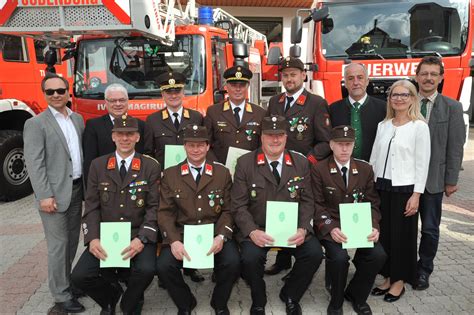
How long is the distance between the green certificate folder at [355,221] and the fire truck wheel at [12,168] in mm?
5359

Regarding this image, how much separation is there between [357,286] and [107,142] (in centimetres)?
232

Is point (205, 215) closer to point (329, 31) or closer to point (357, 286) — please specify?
point (357, 286)

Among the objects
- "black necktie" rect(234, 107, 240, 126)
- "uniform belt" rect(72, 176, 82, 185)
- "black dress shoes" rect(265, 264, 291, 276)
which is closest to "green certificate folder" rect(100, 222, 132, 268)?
"uniform belt" rect(72, 176, 82, 185)

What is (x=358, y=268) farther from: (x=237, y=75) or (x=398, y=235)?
(x=237, y=75)

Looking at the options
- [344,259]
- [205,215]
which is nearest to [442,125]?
[344,259]

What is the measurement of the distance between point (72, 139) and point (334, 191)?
2124mm

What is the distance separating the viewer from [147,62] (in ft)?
17.0

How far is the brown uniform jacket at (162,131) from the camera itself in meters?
3.70

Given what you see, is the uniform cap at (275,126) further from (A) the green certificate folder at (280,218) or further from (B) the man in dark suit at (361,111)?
(B) the man in dark suit at (361,111)

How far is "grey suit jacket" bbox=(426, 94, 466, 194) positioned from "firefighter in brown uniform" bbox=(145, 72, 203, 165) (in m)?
2.02

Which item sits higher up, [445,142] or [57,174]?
[445,142]

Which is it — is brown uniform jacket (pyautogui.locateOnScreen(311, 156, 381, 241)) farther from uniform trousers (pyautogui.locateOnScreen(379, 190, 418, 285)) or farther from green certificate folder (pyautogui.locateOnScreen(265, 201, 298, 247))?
green certificate folder (pyautogui.locateOnScreen(265, 201, 298, 247))

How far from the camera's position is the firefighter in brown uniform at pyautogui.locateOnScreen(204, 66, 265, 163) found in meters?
3.71

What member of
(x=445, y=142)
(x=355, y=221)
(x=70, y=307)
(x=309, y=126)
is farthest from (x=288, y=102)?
(x=70, y=307)
